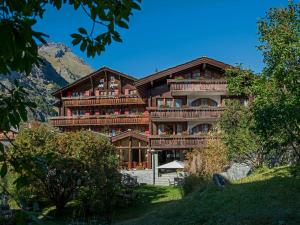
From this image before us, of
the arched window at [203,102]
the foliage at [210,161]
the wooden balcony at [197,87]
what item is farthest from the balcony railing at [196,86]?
the foliage at [210,161]

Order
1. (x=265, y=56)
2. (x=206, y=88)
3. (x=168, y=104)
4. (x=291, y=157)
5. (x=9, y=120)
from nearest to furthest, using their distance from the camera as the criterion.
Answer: (x=9, y=120)
(x=265, y=56)
(x=291, y=157)
(x=206, y=88)
(x=168, y=104)

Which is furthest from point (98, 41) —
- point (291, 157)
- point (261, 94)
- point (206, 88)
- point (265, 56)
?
point (206, 88)

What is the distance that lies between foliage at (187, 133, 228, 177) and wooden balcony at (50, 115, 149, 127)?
1658cm

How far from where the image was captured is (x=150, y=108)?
37.6m

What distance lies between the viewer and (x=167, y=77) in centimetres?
4062

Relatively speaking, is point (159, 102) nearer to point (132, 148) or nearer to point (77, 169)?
point (132, 148)

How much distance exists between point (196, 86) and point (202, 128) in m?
3.93

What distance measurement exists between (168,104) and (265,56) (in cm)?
2407

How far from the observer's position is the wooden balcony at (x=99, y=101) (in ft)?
145

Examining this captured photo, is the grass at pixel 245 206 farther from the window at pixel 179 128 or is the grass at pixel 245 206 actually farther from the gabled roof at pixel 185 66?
the gabled roof at pixel 185 66

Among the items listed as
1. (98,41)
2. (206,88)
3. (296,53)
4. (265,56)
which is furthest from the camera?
(206,88)

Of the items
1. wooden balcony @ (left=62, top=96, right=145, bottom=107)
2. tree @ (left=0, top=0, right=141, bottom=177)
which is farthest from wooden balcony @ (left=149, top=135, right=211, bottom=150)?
tree @ (left=0, top=0, right=141, bottom=177)

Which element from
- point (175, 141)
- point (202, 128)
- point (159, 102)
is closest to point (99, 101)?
point (159, 102)

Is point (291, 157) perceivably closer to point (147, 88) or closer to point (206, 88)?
point (206, 88)
